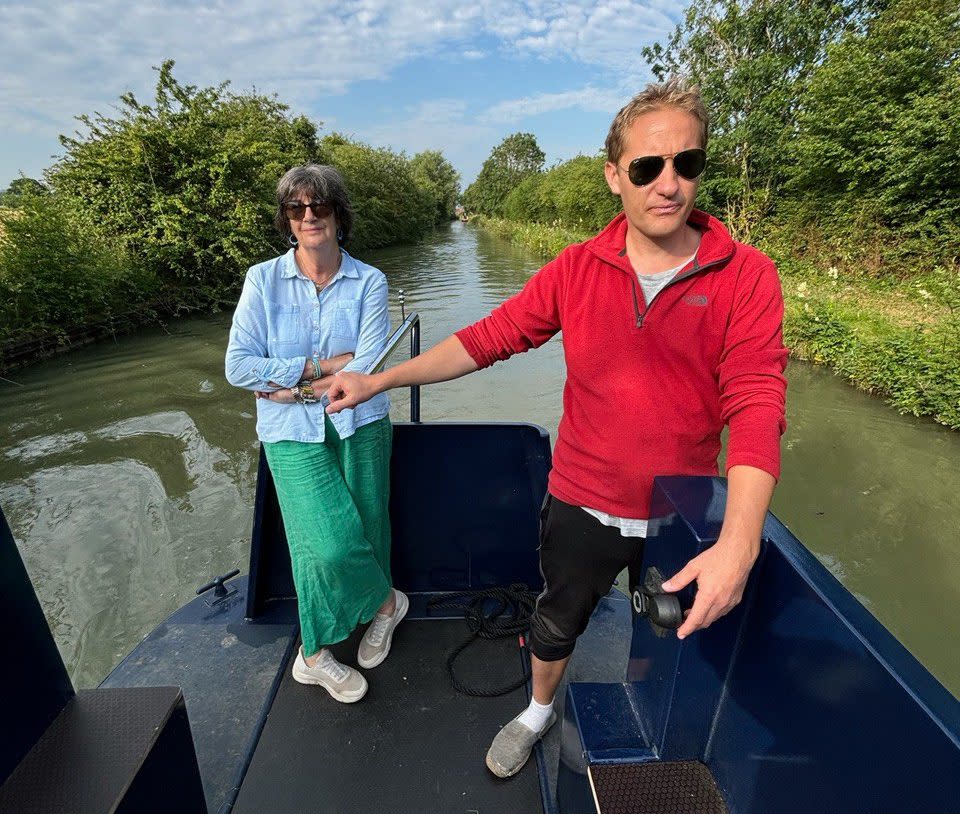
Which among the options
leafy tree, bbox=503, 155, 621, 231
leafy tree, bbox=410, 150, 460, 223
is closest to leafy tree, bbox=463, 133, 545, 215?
leafy tree, bbox=410, 150, 460, 223

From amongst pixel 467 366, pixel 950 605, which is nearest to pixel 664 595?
pixel 467 366

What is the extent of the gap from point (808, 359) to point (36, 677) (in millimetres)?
10911

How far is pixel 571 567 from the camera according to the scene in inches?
62.4

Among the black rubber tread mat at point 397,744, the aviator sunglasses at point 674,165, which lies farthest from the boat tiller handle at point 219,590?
the aviator sunglasses at point 674,165

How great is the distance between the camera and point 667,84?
1336 mm

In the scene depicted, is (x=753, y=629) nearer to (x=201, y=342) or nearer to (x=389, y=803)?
(x=389, y=803)

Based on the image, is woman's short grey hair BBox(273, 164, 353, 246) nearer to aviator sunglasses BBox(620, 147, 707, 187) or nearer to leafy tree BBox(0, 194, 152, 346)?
aviator sunglasses BBox(620, 147, 707, 187)

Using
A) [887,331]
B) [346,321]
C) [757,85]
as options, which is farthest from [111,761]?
[757,85]

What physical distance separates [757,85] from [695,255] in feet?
62.1

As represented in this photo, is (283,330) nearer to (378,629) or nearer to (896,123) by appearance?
(378,629)

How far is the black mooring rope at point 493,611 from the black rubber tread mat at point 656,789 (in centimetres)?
94

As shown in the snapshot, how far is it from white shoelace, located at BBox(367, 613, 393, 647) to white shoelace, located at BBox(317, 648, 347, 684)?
18cm

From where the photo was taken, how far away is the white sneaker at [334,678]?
2.11 metres

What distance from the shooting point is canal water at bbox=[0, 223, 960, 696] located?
434 centimetres
